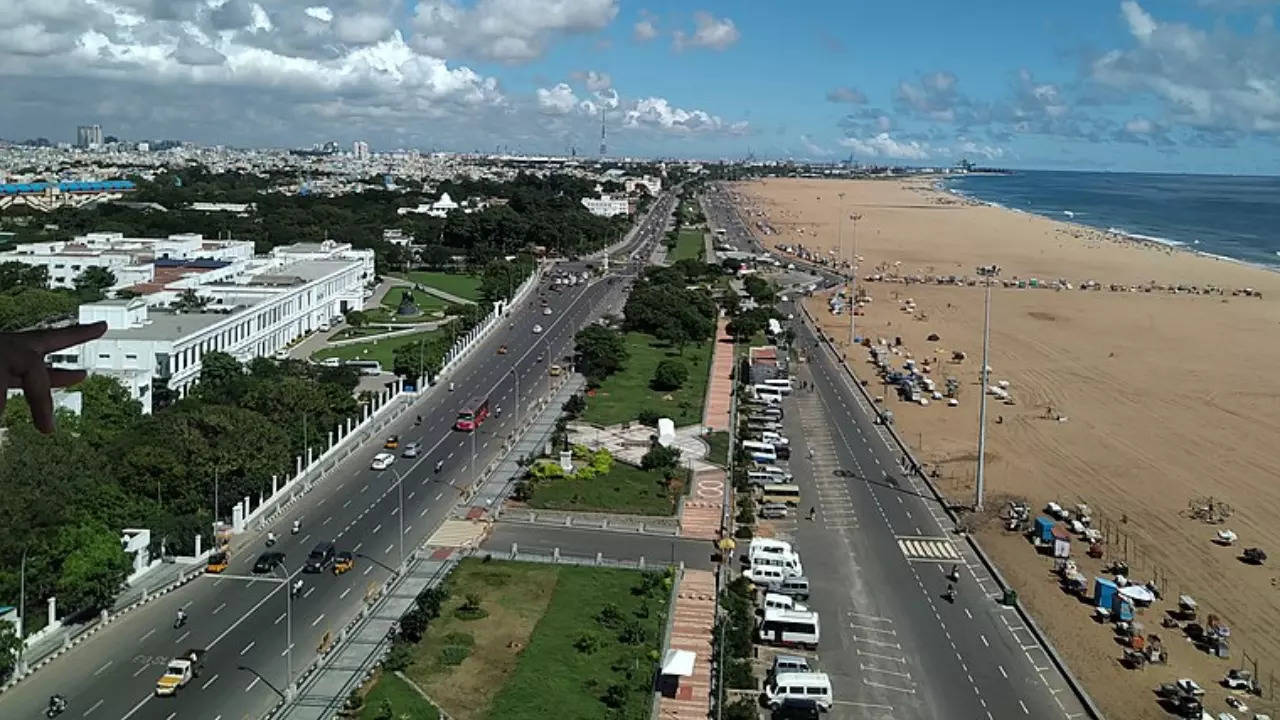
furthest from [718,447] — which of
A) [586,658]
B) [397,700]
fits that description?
[397,700]

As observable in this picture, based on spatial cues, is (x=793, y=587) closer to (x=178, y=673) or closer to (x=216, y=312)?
(x=178, y=673)

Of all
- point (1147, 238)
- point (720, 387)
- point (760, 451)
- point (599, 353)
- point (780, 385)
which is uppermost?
point (1147, 238)

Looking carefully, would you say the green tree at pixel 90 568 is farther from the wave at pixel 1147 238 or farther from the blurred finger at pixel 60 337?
the wave at pixel 1147 238

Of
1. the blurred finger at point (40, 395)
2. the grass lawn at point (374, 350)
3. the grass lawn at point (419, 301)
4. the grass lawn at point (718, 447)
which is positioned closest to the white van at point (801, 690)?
the grass lawn at point (718, 447)

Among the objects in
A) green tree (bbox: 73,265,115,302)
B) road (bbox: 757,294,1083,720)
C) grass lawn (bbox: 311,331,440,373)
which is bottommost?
road (bbox: 757,294,1083,720)

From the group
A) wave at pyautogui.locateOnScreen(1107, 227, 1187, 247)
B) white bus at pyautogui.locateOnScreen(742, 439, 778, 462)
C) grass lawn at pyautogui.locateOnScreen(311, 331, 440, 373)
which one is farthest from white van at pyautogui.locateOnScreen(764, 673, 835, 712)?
wave at pyautogui.locateOnScreen(1107, 227, 1187, 247)

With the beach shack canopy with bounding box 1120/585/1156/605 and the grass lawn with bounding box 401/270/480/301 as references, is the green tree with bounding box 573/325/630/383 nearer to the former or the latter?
the grass lawn with bounding box 401/270/480/301
